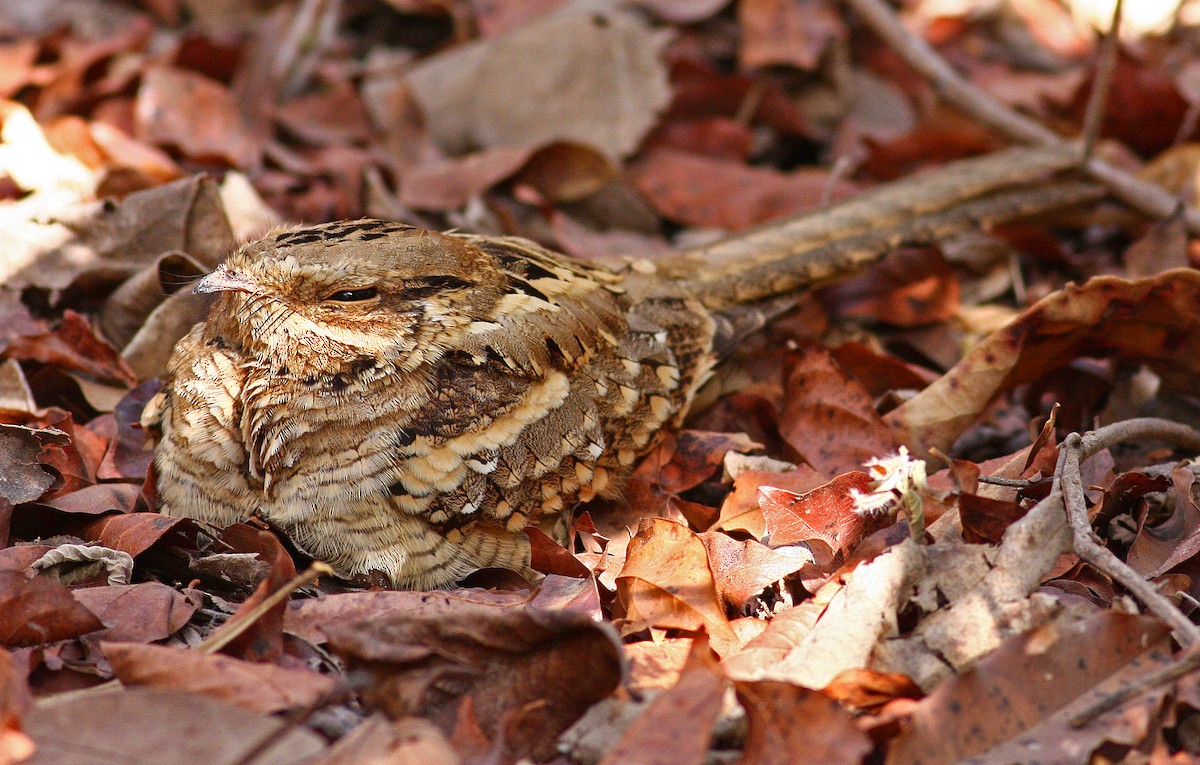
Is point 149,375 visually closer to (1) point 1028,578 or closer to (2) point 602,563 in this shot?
(2) point 602,563

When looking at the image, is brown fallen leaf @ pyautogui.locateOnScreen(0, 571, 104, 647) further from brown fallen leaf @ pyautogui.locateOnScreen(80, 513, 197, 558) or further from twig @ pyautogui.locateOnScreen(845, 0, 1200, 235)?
twig @ pyautogui.locateOnScreen(845, 0, 1200, 235)

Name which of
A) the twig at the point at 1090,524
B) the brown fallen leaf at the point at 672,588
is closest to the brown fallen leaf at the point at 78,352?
the brown fallen leaf at the point at 672,588

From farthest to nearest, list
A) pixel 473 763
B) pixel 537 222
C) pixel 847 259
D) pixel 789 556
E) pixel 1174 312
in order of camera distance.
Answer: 1. pixel 537 222
2. pixel 847 259
3. pixel 1174 312
4. pixel 789 556
5. pixel 473 763

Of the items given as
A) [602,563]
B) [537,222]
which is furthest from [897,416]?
[537,222]

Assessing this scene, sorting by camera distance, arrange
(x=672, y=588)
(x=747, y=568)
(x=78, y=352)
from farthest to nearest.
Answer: (x=78, y=352), (x=747, y=568), (x=672, y=588)

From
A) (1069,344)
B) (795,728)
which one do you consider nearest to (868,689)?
(795,728)

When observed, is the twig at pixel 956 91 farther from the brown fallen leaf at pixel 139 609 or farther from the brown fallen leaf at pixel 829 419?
the brown fallen leaf at pixel 139 609

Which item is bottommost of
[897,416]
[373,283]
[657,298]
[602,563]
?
[602,563]

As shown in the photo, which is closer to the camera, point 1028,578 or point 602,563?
point 1028,578

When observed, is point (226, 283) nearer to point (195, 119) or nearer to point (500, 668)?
point (500, 668)
